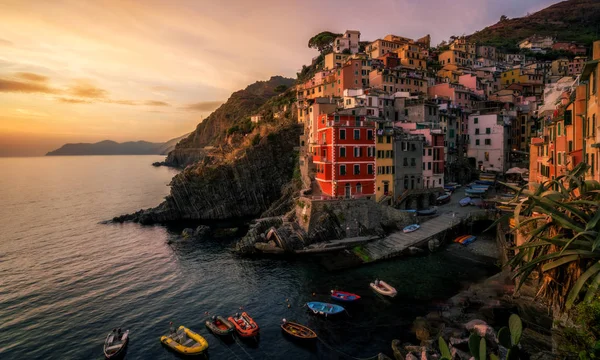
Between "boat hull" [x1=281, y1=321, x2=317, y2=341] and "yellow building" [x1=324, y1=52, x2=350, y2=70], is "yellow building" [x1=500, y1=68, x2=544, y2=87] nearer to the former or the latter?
"yellow building" [x1=324, y1=52, x2=350, y2=70]

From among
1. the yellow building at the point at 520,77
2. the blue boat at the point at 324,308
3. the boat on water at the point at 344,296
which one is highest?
the yellow building at the point at 520,77

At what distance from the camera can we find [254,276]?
4888cm

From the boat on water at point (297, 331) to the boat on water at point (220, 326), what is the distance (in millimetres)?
5412

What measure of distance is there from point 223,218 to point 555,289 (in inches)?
3144

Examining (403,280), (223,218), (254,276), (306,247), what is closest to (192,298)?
(254,276)

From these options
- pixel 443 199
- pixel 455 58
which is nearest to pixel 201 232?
pixel 443 199

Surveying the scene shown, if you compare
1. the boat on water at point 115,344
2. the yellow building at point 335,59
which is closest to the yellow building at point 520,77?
the yellow building at point 335,59

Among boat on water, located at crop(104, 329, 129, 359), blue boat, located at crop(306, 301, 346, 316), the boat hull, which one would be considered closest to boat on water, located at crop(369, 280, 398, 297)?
blue boat, located at crop(306, 301, 346, 316)

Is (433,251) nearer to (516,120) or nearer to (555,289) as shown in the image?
(555,289)

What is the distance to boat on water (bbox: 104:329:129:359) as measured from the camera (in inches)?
1238

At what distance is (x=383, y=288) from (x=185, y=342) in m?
22.9

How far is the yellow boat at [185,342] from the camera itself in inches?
1236

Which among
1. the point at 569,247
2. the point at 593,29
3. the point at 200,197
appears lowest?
the point at 200,197

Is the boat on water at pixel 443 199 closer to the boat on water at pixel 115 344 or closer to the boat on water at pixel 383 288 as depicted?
the boat on water at pixel 383 288
